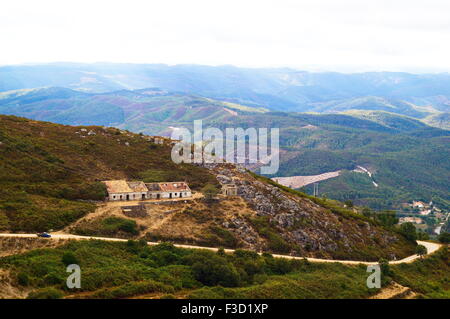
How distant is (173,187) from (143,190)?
549 centimetres

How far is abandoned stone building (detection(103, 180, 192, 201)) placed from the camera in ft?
226

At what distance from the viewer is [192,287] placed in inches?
1889

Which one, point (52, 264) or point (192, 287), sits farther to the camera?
point (192, 287)

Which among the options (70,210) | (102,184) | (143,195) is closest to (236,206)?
(143,195)

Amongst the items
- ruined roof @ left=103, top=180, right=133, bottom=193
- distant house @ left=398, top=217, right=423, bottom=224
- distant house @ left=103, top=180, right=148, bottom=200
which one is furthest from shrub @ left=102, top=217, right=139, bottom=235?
distant house @ left=398, top=217, right=423, bottom=224

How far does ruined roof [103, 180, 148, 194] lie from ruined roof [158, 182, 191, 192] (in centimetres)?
325

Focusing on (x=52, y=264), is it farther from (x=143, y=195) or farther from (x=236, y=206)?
A: (x=236, y=206)

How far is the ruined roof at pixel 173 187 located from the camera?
73.1 m

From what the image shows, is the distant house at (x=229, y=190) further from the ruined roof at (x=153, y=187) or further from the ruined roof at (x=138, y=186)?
the ruined roof at (x=138, y=186)

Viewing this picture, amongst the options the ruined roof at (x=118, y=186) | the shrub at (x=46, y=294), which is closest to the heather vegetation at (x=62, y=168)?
the ruined roof at (x=118, y=186)

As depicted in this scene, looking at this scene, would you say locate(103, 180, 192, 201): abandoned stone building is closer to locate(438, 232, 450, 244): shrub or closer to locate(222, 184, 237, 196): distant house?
locate(222, 184, 237, 196): distant house
